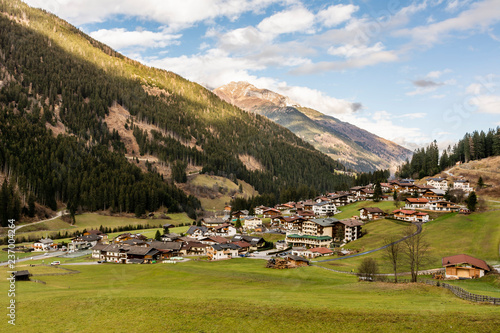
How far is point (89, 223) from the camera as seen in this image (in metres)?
155

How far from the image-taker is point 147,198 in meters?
193

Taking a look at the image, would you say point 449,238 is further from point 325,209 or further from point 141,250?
point 141,250

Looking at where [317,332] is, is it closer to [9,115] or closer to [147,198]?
[147,198]

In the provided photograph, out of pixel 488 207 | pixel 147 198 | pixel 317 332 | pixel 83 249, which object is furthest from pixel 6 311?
pixel 147 198

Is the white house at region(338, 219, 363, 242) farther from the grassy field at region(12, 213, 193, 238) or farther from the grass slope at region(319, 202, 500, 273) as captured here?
the grassy field at region(12, 213, 193, 238)

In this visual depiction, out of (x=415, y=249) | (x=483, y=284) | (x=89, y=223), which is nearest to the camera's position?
(x=483, y=284)

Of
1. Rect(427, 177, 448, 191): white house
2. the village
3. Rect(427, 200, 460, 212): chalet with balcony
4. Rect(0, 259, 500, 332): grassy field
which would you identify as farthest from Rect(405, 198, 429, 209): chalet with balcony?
Rect(0, 259, 500, 332): grassy field

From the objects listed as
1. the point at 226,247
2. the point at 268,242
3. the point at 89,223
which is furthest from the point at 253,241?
the point at 89,223

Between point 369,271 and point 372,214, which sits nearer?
point 369,271

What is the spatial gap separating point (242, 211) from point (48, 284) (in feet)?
415

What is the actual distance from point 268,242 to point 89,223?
275 feet

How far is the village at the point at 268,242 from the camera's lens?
3905 inches

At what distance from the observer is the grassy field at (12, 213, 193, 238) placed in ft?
440

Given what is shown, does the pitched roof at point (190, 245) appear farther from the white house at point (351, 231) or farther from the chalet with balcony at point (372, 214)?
the chalet with balcony at point (372, 214)
